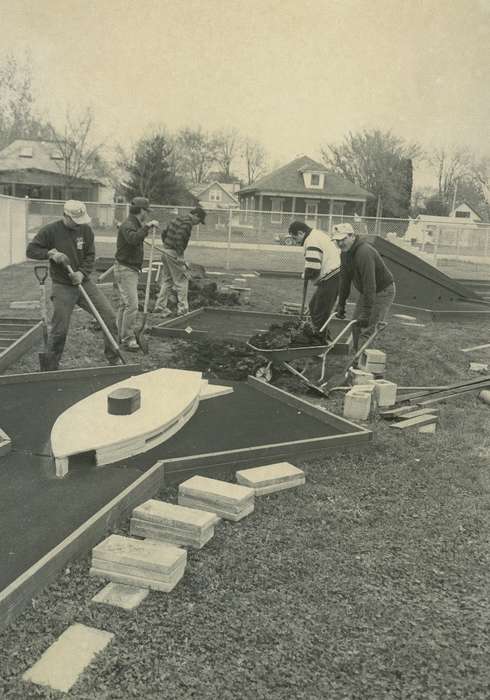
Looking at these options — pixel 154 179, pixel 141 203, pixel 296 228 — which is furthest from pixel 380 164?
pixel 141 203

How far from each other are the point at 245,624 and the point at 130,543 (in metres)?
0.64

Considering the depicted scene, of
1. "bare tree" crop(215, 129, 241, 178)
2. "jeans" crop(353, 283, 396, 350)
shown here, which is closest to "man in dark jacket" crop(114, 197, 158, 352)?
"jeans" crop(353, 283, 396, 350)

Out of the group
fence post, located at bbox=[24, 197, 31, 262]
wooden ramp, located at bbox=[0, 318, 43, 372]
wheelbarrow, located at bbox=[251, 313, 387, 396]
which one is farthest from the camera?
fence post, located at bbox=[24, 197, 31, 262]

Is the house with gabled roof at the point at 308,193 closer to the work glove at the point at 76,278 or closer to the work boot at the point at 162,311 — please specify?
the work boot at the point at 162,311

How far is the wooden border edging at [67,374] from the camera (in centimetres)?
514

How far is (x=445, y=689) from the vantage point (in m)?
2.23

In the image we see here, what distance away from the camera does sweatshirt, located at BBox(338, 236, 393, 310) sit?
240 inches

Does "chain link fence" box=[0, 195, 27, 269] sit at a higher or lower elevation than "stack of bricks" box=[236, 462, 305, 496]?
higher

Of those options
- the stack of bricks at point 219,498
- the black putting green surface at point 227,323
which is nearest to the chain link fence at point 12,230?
the black putting green surface at point 227,323

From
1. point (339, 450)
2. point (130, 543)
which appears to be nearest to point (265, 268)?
point (339, 450)

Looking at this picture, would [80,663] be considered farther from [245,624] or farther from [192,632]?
[245,624]

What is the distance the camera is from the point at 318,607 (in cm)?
267

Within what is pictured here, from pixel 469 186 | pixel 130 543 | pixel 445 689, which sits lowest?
pixel 445 689

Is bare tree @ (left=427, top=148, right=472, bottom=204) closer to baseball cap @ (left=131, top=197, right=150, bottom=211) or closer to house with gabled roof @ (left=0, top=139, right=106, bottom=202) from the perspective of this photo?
house with gabled roof @ (left=0, top=139, right=106, bottom=202)
